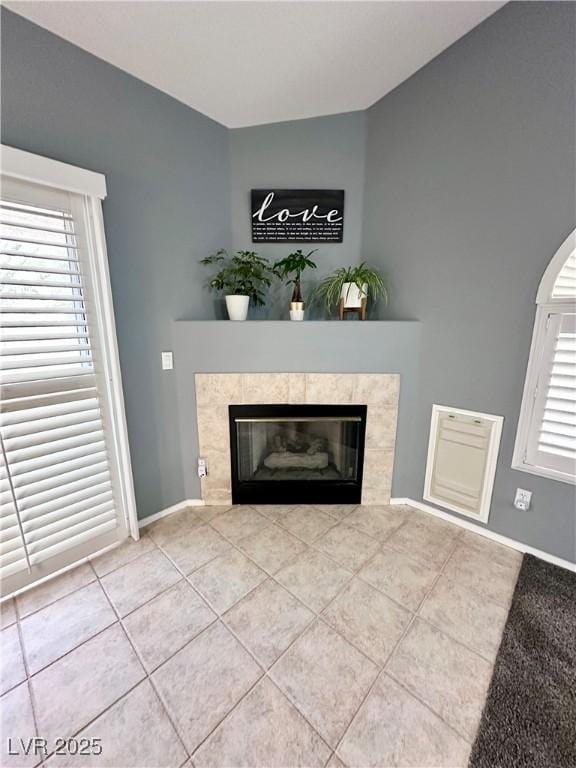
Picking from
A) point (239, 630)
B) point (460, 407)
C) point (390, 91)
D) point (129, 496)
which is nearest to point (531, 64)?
point (390, 91)

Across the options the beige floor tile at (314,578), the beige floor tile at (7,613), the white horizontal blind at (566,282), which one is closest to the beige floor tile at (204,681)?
the beige floor tile at (314,578)

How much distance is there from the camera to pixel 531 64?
4.91ft

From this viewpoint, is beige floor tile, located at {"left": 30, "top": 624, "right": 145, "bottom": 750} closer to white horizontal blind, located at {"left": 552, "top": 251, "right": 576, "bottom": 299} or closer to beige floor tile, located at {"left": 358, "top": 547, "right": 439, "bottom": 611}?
beige floor tile, located at {"left": 358, "top": 547, "right": 439, "bottom": 611}

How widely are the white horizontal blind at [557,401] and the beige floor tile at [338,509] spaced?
1196 millimetres

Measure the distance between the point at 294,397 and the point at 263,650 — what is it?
4.42 ft

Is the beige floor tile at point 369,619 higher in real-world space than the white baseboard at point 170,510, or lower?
lower

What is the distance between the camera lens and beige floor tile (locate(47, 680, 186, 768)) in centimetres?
97

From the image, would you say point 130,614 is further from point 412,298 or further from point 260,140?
point 260,140

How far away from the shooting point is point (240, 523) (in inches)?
82.4

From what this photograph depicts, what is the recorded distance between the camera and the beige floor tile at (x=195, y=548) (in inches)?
69.4

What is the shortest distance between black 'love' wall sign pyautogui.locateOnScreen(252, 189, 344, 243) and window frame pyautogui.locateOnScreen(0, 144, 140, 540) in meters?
1.07

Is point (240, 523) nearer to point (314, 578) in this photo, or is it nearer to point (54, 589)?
point (314, 578)

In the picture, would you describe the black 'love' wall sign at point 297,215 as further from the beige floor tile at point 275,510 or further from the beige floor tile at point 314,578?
the beige floor tile at point 314,578

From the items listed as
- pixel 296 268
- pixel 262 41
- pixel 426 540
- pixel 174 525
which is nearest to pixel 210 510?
pixel 174 525
